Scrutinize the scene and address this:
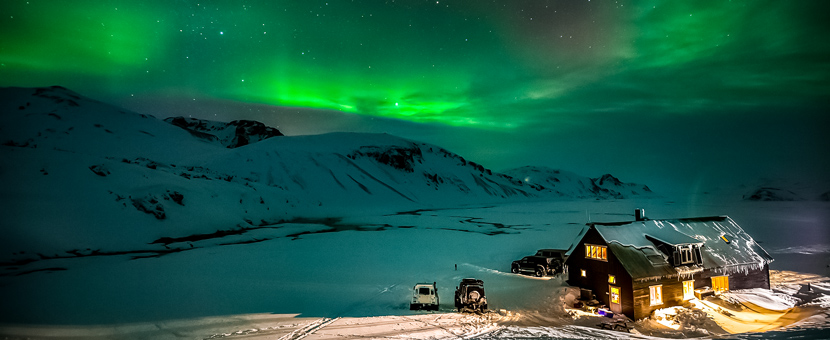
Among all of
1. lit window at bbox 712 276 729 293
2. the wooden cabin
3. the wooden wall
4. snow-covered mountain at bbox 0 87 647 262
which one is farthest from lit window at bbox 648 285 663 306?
snow-covered mountain at bbox 0 87 647 262

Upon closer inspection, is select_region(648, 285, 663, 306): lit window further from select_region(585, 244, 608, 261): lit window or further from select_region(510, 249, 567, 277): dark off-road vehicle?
select_region(510, 249, 567, 277): dark off-road vehicle

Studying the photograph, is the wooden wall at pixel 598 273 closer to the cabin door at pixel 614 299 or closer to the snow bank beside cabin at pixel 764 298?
the cabin door at pixel 614 299

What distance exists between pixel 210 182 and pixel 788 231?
90198 millimetres

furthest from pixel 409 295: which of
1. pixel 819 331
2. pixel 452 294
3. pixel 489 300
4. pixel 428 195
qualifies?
pixel 428 195

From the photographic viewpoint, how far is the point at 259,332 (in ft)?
56.4

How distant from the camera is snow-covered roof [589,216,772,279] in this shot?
21.0 meters

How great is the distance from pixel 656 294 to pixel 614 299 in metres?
2.16

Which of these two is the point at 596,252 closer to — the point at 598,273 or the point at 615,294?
the point at 598,273

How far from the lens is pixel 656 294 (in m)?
20.6

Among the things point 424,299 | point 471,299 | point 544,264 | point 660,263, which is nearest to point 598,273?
point 660,263

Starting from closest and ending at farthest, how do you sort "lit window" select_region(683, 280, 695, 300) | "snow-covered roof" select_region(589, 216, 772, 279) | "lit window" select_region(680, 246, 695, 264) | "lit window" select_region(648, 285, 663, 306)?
"lit window" select_region(648, 285, 663, 306), "snow-covered roof" select_region(589, 216, 772, 279), "lit window" select_region(683, 280, 695, 300), "lit window" select_region(680, 246, 695, 264)

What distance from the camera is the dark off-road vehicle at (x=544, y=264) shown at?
29.6 metres

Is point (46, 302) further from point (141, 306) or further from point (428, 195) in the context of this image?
point (428, 195)

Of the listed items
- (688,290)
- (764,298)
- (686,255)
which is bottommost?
(764,298)
